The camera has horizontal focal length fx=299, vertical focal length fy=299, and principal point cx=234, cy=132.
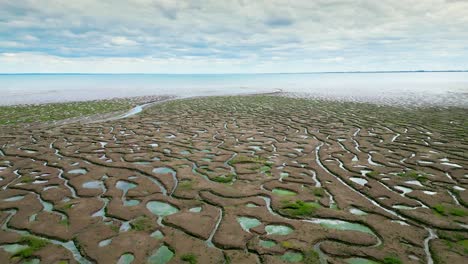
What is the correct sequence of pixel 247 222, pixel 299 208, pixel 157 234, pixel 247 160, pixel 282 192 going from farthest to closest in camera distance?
pixel 247 160 → pixel 282 192 → pixel 299 208 → pixel 247 222 → pixel 157 234

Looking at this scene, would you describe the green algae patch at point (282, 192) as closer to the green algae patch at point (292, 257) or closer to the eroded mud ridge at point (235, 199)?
the eroded mud ridge at point (235, 199)

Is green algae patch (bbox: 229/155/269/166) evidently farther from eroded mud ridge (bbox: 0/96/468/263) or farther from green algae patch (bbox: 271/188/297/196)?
green algae patch (bbox: 271/188/297/196)

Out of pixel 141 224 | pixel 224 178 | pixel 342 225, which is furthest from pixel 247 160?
pixel 141 224

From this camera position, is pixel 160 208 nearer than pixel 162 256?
No

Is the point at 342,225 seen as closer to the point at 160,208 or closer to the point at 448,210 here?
the point at 448,210

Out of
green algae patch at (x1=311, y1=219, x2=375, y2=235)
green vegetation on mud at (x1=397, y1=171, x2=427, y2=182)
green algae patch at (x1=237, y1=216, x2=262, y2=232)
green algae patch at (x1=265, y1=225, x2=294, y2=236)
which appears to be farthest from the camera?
green vegetation on mud at (x1=397, y1=171, x2=427, y2=182)

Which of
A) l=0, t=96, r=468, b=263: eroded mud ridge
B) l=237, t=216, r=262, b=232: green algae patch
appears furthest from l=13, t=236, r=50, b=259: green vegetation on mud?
l=237, t=216, r=262, b=232: green algae patch
